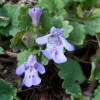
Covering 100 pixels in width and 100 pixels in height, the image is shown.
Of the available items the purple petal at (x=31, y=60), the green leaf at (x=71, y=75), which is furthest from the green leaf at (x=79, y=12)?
the purple petal at (x=31, y=60)

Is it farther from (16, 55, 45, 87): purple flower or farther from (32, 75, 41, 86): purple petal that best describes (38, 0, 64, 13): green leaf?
(32, 75, 41, 86): purple petal

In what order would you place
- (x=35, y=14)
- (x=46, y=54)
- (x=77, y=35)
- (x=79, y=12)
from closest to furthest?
(x=46, y=54) → (x=35, y=14) → (x=77, y=35) → (x=79, y=12)

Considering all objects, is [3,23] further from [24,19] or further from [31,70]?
[31,70]

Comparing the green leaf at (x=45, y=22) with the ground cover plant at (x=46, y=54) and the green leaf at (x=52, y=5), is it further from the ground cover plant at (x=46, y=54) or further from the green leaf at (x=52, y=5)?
the green leaf at (x=52, y=5)

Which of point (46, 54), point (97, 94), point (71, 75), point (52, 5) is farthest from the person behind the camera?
point (52, 5)

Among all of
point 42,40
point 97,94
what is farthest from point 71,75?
point 42,40

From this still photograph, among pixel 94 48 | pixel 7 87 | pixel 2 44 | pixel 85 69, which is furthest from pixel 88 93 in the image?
pixel 2 44
